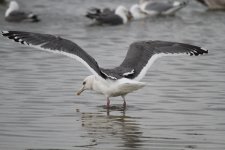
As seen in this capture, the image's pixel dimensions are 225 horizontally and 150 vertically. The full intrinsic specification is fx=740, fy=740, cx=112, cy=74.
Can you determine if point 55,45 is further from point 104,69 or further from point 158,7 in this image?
point 158,7

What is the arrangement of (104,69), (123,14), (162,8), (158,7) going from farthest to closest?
(158,7) < (162,8) < (123,14) < (104,69)

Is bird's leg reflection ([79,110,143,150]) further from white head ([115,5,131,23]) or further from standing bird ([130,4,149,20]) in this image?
standing bird ([130,4,149,20])

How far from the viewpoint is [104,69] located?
30.4 ft

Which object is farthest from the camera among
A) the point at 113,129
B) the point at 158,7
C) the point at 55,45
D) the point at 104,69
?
the point at 158,7

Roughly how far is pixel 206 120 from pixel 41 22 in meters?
10.9

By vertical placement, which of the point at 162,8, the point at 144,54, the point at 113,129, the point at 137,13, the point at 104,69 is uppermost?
the point at 162,8

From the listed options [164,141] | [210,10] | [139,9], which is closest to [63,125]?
[164,141]

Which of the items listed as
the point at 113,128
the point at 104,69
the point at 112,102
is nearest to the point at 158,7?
the point at 112,102

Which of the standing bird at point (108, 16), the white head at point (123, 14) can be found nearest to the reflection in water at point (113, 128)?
the standing bird at point (108, 16)

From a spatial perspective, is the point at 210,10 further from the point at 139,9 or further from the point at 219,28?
the point at 219,28

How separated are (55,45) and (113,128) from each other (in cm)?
143

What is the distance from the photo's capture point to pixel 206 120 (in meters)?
8.74

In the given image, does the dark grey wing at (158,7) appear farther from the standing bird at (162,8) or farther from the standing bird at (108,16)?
the standing bird at (108,16)

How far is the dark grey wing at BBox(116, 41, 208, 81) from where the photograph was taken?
9.37 metres
